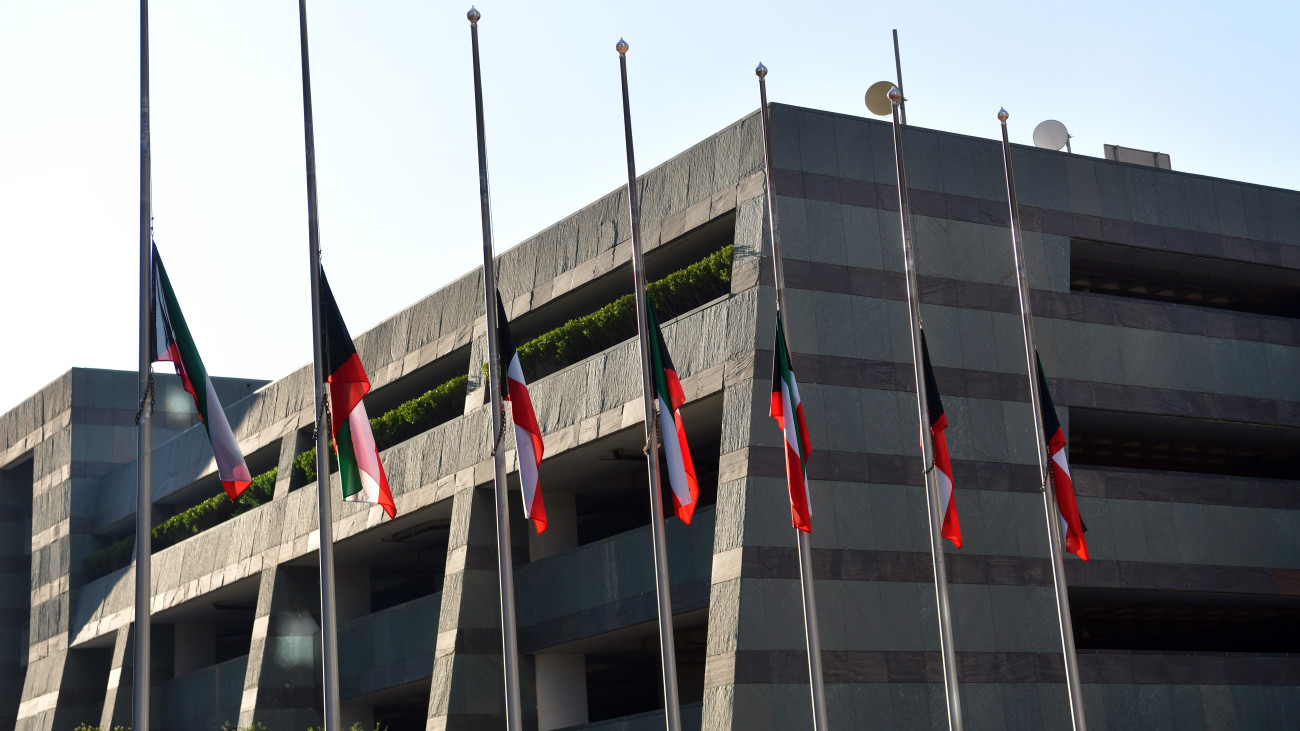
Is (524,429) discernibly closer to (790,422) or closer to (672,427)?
(672,427)

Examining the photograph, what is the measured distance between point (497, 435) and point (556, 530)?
1279cm

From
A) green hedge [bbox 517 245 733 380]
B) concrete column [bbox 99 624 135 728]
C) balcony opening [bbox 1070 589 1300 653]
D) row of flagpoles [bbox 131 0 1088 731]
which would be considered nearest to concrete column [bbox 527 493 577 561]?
green hedge [bbox 517 245 733 380]

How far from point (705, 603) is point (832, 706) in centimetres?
333

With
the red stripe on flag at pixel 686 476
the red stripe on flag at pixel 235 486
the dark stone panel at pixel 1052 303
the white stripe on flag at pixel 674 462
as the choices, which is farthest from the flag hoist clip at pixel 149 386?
the dark stone panel at pixel 1052 303

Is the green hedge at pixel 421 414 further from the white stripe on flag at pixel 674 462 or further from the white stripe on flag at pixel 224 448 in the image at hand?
the white stripe on flag at pixel 224 448

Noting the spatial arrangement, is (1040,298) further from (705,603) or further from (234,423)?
(234,423)

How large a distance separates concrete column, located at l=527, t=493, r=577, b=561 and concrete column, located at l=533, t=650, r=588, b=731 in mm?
2285

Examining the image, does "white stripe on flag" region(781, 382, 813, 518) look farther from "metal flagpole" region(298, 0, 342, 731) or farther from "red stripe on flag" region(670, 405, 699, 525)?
"metal flagpole" region(298, 0, 342, 731)

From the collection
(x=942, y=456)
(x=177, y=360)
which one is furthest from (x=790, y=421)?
(x=177, y=360)

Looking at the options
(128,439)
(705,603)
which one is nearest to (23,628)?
(128,439)

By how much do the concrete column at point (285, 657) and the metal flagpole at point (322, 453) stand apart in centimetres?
2025

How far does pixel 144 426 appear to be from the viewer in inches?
771

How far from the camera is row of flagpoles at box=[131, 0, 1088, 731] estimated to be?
2014 centimetres

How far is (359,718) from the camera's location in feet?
129
